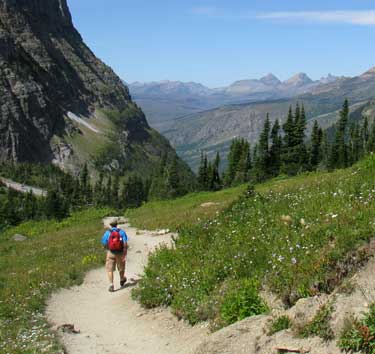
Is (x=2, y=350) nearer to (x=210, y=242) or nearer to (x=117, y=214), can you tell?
(x=210, y=242)

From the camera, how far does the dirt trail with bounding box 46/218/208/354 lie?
11318 mm

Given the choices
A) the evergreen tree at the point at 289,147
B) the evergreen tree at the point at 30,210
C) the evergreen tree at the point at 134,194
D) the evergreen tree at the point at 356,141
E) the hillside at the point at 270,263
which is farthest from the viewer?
the evergreen tree at the point at 134,194

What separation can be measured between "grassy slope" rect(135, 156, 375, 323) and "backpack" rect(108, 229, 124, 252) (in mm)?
2007

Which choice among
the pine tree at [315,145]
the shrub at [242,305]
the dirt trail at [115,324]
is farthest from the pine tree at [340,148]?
the shrub at [242,305]

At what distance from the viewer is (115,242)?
59.5ft

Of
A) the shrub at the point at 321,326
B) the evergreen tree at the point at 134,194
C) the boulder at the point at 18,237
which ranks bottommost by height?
the evergreen tree at the point at 134,194

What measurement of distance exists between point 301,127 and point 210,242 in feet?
305

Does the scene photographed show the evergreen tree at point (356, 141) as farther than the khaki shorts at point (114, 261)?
Yes

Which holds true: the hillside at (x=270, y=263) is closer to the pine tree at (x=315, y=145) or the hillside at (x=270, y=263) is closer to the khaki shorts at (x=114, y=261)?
the khaki shorts at (x=114, y=261)

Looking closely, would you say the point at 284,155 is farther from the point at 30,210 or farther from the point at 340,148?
the point at 30,210

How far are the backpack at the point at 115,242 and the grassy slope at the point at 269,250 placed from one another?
2.01 m

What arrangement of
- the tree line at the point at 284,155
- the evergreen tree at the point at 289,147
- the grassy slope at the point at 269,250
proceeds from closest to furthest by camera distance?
the grassy slope at the point at 269,250, the evergreen tree at the point at 289,147, the tree line at the point at 284,155

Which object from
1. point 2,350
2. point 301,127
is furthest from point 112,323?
point 301,127

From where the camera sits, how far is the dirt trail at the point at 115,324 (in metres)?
11.3
